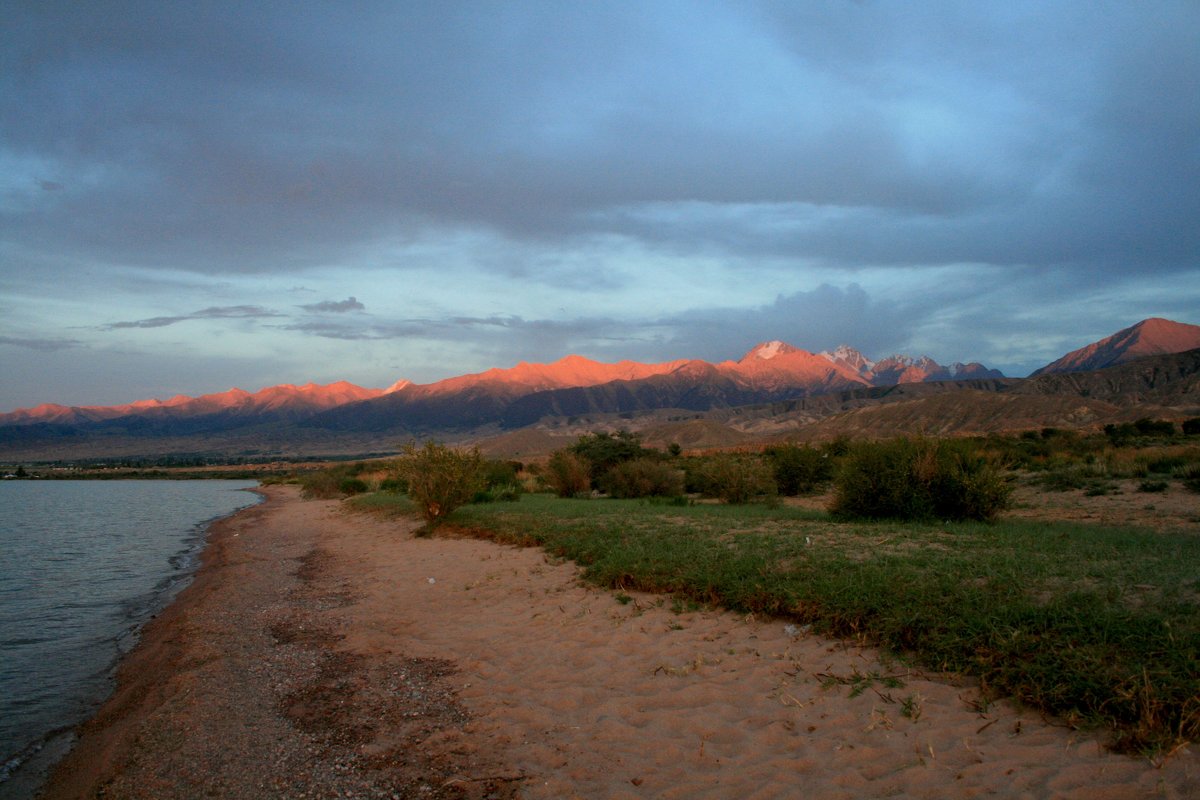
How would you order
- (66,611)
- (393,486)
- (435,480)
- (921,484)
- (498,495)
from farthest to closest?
(393,486)
(498,495)
(435,480)
(921,484)
(66,611)

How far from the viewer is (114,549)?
2269cm

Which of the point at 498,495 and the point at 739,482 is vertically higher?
the point at 739,482

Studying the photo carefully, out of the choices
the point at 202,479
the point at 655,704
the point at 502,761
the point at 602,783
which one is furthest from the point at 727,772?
the point at 202,479

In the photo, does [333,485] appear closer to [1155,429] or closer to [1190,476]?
[1190,476]

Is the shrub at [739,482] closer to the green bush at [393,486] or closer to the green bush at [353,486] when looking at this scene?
the green bush at [393,486]

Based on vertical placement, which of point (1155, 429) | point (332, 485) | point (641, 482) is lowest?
Answer: point (332, 485)

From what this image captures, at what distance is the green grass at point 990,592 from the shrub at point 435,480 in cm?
666

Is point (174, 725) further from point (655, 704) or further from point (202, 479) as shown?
point (202, 479)

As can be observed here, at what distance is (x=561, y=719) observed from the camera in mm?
6504

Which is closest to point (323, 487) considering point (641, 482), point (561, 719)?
point (641, 482)

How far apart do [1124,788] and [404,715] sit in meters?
6.02

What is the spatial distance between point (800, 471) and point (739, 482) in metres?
3.95

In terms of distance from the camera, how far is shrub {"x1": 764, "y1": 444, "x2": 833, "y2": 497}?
25250 mm

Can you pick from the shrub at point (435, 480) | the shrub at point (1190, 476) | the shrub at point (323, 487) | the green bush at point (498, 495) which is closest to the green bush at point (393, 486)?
the green bush at point (498, 495)
